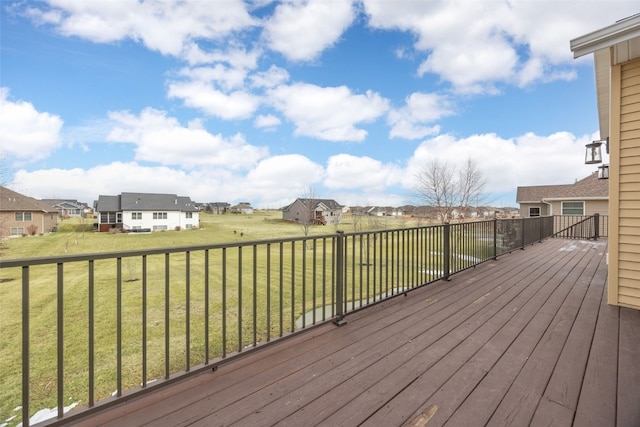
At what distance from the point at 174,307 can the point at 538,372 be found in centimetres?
760

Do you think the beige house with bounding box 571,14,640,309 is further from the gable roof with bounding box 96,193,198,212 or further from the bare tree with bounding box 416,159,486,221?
the gable roof with bounding box 96,193,198,212

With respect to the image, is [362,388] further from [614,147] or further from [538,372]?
[614,147]

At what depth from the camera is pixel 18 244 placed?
20984 mm

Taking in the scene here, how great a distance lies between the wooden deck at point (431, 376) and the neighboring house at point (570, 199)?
16.6m

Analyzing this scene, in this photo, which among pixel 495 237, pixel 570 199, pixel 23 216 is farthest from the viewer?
pixel 23 216

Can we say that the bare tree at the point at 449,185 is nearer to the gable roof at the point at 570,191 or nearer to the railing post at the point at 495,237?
the gable roof at the point at 570,191

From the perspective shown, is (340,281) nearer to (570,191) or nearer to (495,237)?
(495,237)

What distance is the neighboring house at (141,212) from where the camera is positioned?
33125mm

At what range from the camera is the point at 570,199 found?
16.2 m

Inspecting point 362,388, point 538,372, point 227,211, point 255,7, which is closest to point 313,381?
point 362,388

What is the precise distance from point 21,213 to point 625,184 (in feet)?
127

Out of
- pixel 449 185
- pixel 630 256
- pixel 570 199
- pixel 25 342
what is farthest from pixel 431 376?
pixel 570 199

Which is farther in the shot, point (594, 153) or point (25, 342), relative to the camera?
point (594, 153)

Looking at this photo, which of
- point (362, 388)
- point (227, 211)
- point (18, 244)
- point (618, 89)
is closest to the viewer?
point (362, 388)
